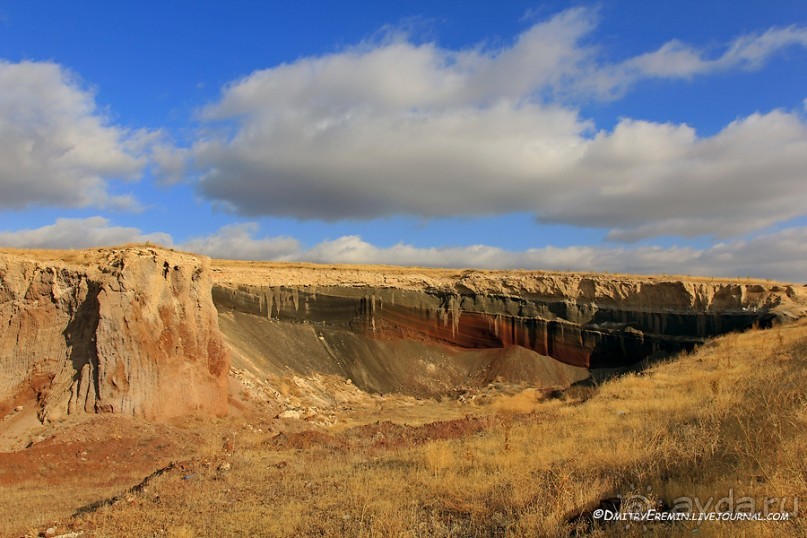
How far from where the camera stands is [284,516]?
23.1 ft

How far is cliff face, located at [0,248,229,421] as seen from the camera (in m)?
16.7

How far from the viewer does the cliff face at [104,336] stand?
16.7 meters

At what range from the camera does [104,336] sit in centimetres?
1700

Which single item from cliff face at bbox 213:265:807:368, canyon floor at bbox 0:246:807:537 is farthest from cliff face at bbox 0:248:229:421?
cliff face at bbox 213:265:807:368

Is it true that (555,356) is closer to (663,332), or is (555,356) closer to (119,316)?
(663,332)

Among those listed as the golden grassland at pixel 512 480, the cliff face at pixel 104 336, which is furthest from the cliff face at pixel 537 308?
the golden grassland at pixel 512 480

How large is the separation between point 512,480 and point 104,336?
14.2 meters

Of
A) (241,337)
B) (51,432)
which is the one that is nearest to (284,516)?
(51,432)

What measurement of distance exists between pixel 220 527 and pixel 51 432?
36.5ft

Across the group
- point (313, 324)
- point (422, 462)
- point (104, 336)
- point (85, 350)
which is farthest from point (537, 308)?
point (422, 462)

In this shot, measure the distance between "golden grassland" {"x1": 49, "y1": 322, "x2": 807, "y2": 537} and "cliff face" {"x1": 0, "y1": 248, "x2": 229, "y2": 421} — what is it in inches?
281

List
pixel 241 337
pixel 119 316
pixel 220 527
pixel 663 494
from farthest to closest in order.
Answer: pixel 241 337
pixel 119 316
pixel 220 527
pixel 663 494

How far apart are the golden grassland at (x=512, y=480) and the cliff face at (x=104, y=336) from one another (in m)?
7.14

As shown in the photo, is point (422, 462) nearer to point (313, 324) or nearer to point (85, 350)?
point (85, 350)
